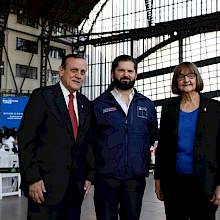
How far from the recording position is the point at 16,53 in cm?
3000

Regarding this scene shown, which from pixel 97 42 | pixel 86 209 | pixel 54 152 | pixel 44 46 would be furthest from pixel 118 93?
pixel 44 46

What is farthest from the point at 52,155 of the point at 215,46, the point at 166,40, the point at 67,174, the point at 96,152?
the point at 166,40

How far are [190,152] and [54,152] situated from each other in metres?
0.99

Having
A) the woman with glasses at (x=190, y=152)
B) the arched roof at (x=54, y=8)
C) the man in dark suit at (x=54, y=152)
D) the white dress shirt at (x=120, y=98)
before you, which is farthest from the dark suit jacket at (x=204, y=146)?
the arched roof at (x=54, y=8)

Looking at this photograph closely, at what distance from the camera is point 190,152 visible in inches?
116

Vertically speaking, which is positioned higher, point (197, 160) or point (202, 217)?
point (197, 160)

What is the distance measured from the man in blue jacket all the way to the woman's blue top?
0.37 m

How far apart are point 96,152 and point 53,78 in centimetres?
2914

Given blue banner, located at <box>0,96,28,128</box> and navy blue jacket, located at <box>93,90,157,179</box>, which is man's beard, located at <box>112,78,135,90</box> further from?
blue banner, located at <box>0,96,28,128</box>

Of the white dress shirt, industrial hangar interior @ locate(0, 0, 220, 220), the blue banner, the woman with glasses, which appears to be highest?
industrial hangar interior @ locate(0, 0, 220, 220)

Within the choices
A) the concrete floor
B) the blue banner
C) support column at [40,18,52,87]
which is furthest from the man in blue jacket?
support column at [40,18,52,87]

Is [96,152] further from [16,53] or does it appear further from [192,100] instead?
[16,53]

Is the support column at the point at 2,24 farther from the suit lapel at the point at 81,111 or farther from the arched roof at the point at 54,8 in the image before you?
the suit lapel at the point at 81,111

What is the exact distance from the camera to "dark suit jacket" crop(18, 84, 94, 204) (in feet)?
9.53
